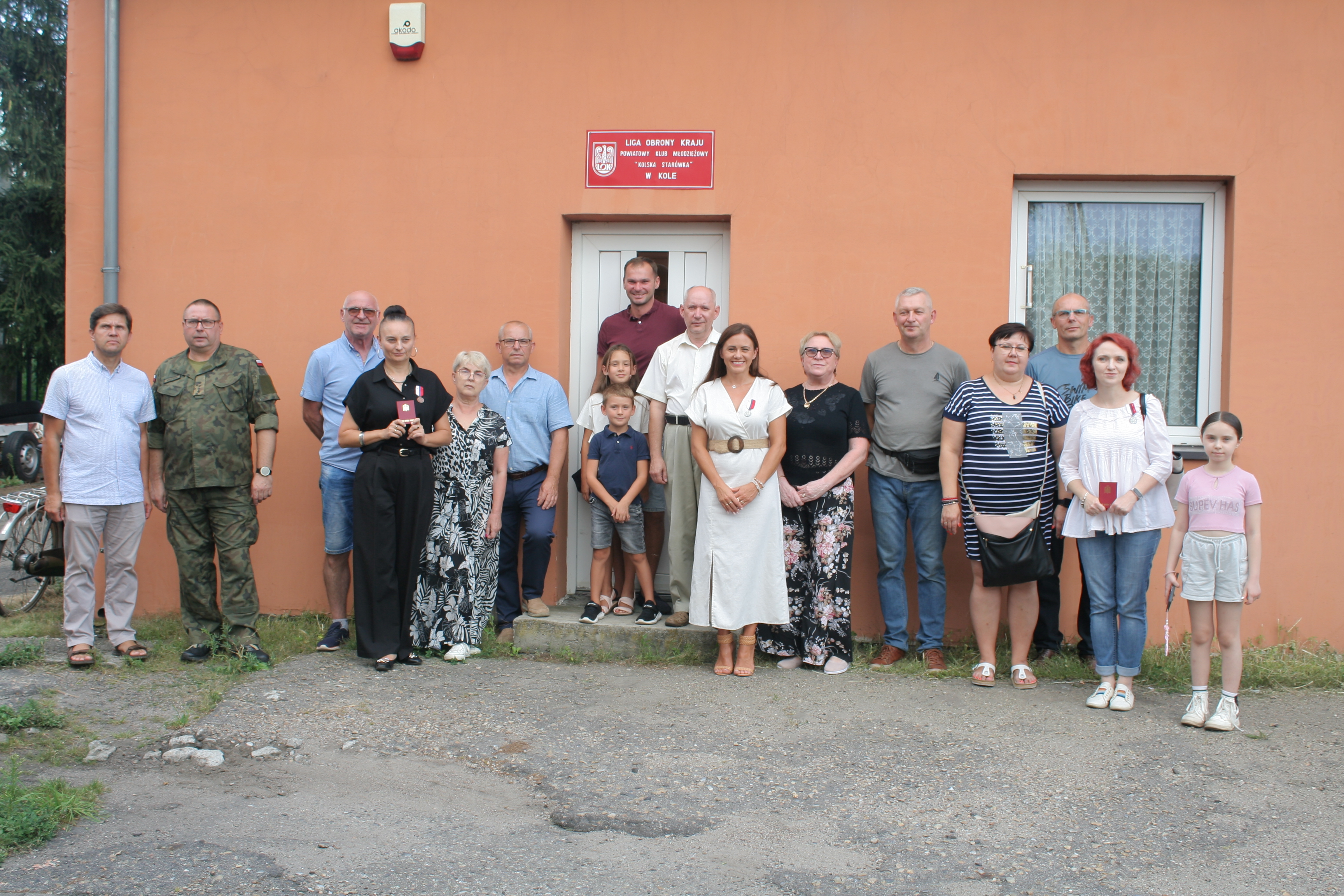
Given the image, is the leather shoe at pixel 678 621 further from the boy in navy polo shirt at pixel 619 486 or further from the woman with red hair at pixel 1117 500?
the woman with red hair at pixel 1117 500

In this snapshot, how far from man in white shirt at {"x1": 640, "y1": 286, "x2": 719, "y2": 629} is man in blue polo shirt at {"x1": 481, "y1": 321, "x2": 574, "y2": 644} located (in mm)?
576

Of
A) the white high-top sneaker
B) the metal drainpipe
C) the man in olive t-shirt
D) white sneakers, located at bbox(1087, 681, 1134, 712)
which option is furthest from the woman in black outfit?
the white high-top sneaker

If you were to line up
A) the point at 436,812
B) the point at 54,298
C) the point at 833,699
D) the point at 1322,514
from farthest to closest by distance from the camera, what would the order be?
the point at 54,298
the point at 1322,514
the point at 833,699
the point at 436,812

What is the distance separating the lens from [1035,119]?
5.84 meters

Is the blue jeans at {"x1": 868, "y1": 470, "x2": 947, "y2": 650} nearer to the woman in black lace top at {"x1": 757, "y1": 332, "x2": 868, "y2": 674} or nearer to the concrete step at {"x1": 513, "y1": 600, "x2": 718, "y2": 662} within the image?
the woman in black lace top at {"x1": 757, "y1": 332, "x2": 868, "y2": 674}

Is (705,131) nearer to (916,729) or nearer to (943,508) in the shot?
(943,508)

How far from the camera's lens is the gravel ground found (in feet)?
10.2

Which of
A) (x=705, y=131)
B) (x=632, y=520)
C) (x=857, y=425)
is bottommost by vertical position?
(x=632, y=520)

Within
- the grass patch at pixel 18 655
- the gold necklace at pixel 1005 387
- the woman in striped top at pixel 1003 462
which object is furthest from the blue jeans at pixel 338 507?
the gold necklace at pixel 1005 387

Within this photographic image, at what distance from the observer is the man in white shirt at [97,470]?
17.1 ft

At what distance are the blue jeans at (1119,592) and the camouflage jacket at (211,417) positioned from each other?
4.38 m

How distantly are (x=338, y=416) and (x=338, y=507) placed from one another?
0.52 m

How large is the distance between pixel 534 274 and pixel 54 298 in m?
14.3

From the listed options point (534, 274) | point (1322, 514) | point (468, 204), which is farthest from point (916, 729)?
point (468, 204)
